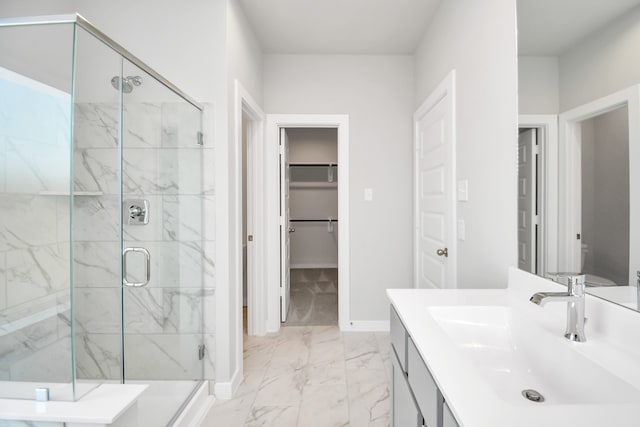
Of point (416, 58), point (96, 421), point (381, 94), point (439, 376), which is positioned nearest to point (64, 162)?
point (96, 421)

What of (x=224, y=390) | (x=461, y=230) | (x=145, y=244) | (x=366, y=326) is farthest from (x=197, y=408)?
(x=461, y=230)

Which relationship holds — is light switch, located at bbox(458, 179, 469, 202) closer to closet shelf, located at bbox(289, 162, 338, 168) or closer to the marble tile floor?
the marble tile floor

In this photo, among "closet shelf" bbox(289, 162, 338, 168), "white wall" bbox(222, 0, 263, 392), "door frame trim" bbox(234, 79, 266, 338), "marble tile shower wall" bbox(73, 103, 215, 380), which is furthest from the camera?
"closet shelf" bbox(289, 162, 338, 168)

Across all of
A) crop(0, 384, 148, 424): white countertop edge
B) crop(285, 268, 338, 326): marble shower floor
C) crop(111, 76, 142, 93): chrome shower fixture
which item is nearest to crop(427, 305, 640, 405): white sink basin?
→ crop(0, 384, 148, 424): white countertop edge

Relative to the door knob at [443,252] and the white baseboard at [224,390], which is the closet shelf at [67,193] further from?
the door knob at [443,252]

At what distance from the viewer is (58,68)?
4.24 feet

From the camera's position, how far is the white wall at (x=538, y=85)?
3.84ft

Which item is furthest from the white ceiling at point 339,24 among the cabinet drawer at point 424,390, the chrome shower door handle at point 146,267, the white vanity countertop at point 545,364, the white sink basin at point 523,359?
the cabinet drawer at point 424,390

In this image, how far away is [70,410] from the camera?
1.06m

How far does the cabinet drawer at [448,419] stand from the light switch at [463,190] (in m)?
1.38

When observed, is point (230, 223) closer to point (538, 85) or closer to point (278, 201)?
point (278, 201)

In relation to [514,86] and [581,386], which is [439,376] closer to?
[581,386]

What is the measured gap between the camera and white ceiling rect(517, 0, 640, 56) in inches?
37.2

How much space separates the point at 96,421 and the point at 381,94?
9.88 ft
